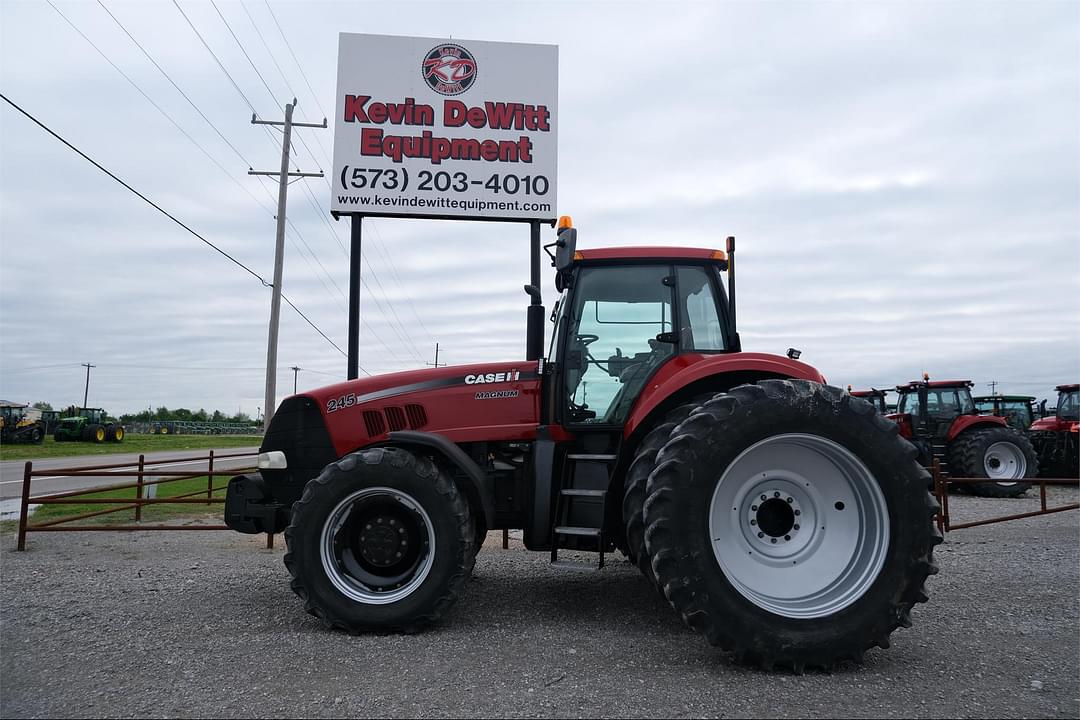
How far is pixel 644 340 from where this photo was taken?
475cm

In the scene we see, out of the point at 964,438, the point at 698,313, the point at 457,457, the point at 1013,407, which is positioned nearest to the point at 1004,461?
the point at 964,438

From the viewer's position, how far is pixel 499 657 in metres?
3.73

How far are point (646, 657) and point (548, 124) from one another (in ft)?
25.6

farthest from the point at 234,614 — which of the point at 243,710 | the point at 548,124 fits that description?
the point at 548,124

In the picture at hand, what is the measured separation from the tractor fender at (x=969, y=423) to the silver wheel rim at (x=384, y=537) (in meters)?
13.1

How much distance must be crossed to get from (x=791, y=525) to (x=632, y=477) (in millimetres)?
940

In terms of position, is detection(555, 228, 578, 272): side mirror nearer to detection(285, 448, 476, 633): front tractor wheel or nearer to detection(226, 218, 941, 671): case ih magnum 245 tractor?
detection(226, 218, 941, 671): case ih magnum 245 tractor

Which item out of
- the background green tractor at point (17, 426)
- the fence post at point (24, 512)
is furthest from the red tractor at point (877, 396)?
the background green tractor at point (17, 426)

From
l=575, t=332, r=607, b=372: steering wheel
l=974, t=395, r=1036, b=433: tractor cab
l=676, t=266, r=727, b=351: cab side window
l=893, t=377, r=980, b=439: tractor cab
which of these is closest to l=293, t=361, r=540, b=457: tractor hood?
l=575, t=332, r=607, b=372: steering wheel

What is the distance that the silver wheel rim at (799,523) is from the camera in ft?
12.2

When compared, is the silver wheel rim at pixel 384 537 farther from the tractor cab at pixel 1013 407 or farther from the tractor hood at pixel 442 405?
the tractor cab at pixel 1013 407

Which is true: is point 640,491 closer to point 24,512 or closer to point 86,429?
point 24,512

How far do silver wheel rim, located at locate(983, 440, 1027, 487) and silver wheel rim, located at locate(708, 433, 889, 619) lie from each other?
11.6m

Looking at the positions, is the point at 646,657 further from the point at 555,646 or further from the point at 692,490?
the point at 692,490
